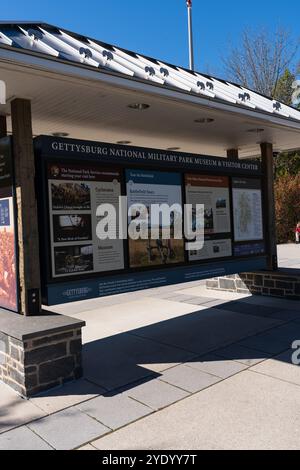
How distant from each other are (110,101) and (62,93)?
60cm

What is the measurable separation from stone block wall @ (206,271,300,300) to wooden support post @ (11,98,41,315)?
203 inches

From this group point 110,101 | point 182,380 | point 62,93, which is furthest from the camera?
point 110,101

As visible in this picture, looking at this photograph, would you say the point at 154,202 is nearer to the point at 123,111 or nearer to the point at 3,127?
the point at 123,111

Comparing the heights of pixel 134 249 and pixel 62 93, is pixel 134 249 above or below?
below

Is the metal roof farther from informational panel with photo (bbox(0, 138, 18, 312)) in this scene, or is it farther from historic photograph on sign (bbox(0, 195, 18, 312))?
historic photograph on sign (bbox(0, 195, 18, 312))

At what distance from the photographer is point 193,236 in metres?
6.63

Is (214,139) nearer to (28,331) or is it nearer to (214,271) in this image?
(214,271)

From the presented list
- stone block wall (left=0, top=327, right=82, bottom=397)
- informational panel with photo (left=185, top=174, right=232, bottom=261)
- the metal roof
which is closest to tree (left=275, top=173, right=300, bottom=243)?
informational panel with photo (left=185, top=174, right=232, bottom=261)

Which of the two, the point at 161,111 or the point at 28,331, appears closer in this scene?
the point at 28,331

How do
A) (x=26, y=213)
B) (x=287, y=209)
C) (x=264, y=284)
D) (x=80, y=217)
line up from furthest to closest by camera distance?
(x=287, y=209) < (x=264, y=284) < (x=80, y=217) < (x=26, y=213)

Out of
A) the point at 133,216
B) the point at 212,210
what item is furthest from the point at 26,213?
the point at 212,210

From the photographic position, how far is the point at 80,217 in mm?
5211

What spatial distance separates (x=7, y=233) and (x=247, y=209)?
14.2 ft
